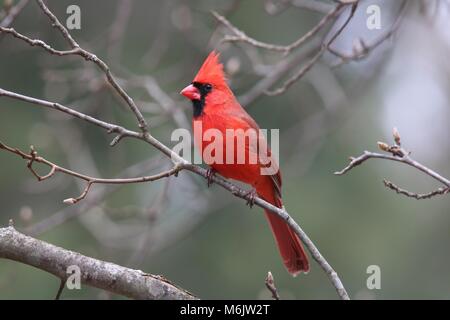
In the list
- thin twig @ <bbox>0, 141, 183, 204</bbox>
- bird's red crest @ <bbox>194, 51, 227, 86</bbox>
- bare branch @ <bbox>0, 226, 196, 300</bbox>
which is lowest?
bare branch @ <bbox>0, 226, 196, 300</bbox>

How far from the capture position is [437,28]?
555 cm

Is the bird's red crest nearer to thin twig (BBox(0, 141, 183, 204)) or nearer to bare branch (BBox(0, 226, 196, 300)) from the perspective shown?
thin twig (BBox(0, 141, 183, 204))

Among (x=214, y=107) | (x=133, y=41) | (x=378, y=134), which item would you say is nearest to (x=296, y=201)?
(x=378, y=134)

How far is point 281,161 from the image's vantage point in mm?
6039

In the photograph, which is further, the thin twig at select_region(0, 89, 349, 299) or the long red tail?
the long red tail

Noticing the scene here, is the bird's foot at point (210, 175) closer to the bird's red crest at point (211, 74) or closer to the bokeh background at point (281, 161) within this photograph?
the bird's red crest at point (211, 74)

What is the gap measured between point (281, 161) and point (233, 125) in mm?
2421

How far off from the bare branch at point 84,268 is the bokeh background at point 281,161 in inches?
110

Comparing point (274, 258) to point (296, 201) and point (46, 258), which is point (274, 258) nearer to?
point (296, 201)

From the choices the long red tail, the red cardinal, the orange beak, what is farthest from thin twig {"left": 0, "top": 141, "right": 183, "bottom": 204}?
the long red tail

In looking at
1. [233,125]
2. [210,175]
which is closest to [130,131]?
[210,175]

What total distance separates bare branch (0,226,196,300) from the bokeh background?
2802mm

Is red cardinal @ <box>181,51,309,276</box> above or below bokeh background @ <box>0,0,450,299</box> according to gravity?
below

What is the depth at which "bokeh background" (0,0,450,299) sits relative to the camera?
19.0ft
